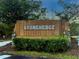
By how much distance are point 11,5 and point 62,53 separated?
15042mm

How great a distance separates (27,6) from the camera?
1232 inches

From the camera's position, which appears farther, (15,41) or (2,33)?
(2,33)

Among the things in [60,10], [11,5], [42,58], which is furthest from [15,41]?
[11,5]

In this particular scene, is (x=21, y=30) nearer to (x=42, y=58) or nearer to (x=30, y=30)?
(x=30, y=30)

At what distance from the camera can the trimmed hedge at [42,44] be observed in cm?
1720

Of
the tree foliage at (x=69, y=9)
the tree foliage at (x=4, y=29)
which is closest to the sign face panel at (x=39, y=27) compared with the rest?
the tree foliage at (x=69, y=9)

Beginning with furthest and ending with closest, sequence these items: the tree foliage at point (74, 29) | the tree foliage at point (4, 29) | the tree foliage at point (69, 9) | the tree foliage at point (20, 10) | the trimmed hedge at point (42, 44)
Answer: the tree foliage at point (4, 29) → the tree foliage at point (20, 10) → the tree foliage at point (69, 9) → the tree foliage at point (74, 29) → the trimmed hedge at point (42, 44)

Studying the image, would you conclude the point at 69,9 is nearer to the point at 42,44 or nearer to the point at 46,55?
the point at 42,44

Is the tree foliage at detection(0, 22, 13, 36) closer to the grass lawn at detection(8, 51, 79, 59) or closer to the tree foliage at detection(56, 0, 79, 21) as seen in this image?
the tree foliage at detection(56, 0, 79, 21)

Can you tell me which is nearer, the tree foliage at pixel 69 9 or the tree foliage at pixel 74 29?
the tree foliage at pixel 74 29

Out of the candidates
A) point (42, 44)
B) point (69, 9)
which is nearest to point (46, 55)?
point (42, 44)

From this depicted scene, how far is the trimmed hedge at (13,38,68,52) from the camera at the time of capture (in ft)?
56.4

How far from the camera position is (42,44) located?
Answer: 17703 mm

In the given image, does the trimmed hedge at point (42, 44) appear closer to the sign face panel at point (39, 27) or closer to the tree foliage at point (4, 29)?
the sign face panel at point (39, 27)
